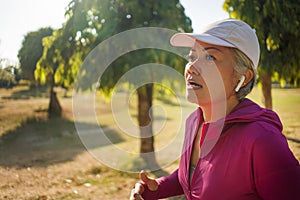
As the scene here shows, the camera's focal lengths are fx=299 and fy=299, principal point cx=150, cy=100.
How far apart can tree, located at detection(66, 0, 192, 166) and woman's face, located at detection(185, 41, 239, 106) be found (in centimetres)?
592

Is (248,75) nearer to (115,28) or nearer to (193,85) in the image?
(193,85)

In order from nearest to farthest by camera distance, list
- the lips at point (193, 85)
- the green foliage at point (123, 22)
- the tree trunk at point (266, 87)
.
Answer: the lips at point (193, 85) → the green foliage at point (123, 22) → the tree trunk at point (266, 87)

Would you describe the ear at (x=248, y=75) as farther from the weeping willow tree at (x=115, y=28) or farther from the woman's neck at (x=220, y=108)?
the weeping willow tree at (x=115, y=28)

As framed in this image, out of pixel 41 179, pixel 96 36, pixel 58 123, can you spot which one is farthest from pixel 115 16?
pixel 58 123

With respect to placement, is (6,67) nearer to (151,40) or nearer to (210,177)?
(151,40)

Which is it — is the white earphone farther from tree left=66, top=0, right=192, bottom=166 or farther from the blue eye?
tree left=66, top=0, right=192, bottom=166

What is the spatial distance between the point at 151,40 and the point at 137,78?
1.20 m

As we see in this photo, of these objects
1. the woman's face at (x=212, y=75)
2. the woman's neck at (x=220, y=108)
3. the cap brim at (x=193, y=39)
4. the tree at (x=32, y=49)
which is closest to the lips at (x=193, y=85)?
the woman's face at (x=212, y=75)

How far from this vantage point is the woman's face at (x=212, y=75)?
1.60 meters

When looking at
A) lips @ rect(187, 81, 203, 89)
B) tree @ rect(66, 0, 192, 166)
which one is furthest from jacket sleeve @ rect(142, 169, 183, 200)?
tree @ rect(66, 0, 192, 166)

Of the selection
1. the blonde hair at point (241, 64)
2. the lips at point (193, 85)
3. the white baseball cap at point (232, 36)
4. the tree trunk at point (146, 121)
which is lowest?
the tree trunk at point (146, 121)

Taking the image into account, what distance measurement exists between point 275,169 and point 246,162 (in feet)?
0.46

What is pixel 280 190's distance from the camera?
4.13ft

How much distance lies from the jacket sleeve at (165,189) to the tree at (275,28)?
29.3 feet
